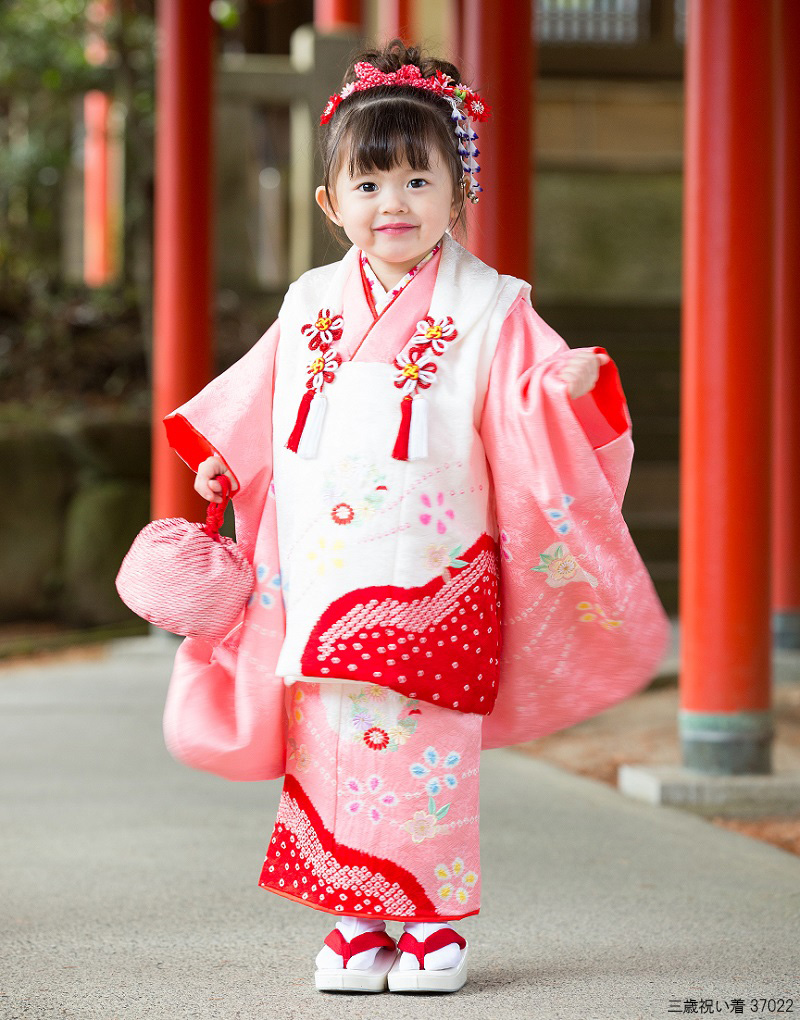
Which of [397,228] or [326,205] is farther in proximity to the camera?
[326,205]

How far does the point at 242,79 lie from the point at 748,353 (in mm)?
6297

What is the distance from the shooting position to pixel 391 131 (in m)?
2.38

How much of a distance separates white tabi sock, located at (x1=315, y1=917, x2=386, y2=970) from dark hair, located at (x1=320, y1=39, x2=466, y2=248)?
4.04ft

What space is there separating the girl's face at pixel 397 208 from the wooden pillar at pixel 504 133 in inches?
116

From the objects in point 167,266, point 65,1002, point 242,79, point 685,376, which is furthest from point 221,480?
point 242,79

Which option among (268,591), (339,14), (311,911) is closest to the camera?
(268,591)

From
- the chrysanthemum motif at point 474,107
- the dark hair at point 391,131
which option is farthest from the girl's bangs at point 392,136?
the chrysanthemum motif at point 474,107

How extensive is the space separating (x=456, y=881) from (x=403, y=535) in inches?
22.8

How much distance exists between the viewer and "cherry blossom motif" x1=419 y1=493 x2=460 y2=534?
238 cm

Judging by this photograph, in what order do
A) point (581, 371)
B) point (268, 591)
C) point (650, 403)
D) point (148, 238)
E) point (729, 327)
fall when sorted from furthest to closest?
point (148, 238), point (650, 403), point (729, 327), point (268, 591), point (581, 371)

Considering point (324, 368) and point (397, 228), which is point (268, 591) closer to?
point (324, 368)

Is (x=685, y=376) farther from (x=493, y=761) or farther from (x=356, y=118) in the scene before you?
(x=356, y=118)

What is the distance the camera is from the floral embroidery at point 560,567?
94.6 inches

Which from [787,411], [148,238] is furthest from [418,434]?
[148,238]
